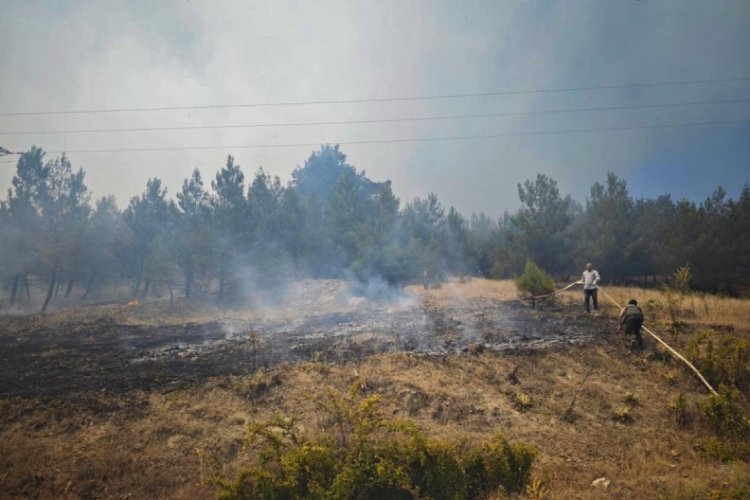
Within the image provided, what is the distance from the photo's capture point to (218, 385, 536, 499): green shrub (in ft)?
16.9

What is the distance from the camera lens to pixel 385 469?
5.31 metres

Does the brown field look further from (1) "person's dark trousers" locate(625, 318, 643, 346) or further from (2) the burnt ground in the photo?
(1) "person's dark trousers" locate(625, 318, 643, 346)

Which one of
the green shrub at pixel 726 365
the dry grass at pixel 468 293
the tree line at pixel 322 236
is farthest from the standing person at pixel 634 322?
the tree line at pixel 322 236

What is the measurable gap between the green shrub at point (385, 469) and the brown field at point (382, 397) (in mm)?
612

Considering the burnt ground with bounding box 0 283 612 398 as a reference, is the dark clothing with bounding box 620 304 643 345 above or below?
above

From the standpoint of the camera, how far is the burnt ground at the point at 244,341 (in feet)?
33.7

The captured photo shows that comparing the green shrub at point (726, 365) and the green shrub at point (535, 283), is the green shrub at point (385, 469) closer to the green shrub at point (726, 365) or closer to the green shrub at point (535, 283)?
the green shrub at point (726, 365)

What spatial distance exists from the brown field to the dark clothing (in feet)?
1.65

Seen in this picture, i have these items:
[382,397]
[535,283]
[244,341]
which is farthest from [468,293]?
[382,397]

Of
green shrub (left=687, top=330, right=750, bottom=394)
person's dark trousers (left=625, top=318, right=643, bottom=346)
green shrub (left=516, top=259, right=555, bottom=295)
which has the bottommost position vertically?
green shrub (left=687, top=330, right=750, bottom=394)

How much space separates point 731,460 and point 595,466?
2136 millimetres

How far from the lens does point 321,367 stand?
32.4ft

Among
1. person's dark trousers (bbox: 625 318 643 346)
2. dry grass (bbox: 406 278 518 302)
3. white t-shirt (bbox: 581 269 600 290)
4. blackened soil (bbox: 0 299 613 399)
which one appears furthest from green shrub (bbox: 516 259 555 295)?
person's dark trousers (bbox: 625 318 643 346)

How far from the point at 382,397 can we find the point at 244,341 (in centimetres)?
781
